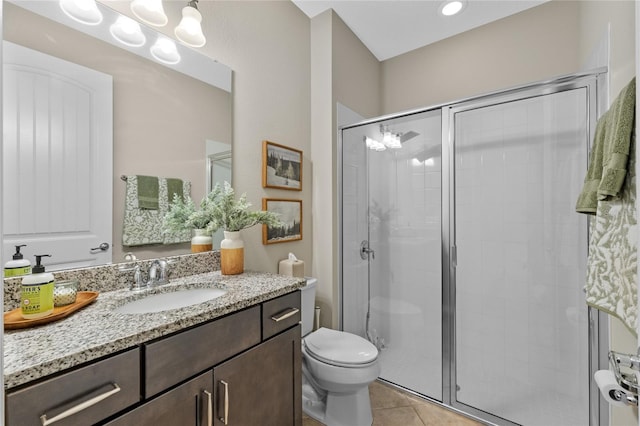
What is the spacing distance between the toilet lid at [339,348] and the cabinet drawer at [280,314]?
17.4 inches

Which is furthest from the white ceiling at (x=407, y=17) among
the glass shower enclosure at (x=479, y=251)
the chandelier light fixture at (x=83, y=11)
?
the chandelier light fixture at (x=83, y=11)

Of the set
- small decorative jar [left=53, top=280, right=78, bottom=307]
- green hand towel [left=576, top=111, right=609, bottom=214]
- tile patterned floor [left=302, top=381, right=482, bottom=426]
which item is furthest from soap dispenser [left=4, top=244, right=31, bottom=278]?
green hand towel [left=576, top=111, right=609, bottom=214]

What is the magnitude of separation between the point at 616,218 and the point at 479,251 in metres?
1.06

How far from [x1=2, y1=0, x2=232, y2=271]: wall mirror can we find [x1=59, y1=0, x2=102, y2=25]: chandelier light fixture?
0.02 metres

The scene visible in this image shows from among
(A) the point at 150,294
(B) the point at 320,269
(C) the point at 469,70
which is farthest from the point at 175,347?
(C) the point at 469,70

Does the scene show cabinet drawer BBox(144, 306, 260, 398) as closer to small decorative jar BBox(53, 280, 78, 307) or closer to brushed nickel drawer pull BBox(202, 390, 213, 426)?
brushed nickel drawer pull BBox(202, 390, 213, 426)

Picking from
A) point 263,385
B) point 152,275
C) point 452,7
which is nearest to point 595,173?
point 263,385

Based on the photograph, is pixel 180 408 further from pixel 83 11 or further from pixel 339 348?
pixel 83 11

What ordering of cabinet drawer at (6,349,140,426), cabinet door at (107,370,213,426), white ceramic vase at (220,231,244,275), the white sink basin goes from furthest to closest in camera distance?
white ceramic vase at (220,231,244,275) → the white sink basin → cabinet door at (107,370,213,426) → cabinet drawer at (6,349,140,426)

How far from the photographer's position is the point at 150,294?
1165mm

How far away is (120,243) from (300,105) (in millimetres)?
1507

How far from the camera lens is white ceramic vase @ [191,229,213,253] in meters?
1.49

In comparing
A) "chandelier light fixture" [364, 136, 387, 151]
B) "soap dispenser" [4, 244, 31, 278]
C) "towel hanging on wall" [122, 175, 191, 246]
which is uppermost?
"chandelier light fixture" [364, 136, 387, 151]

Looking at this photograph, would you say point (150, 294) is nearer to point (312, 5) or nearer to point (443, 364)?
point (443, 364)
